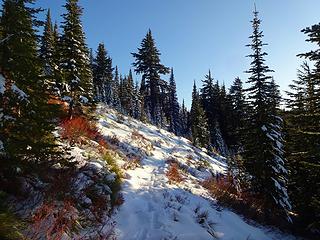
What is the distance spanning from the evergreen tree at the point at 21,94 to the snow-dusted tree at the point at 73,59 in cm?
1087

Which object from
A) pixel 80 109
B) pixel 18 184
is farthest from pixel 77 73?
pixel 18 184

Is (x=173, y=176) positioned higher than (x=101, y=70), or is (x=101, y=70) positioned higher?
(x=101, y=70)

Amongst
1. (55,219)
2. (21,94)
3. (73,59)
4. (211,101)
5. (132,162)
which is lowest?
(55,219)

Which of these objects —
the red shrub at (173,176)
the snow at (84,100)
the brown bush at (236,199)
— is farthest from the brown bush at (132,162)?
the snow at (84,100)

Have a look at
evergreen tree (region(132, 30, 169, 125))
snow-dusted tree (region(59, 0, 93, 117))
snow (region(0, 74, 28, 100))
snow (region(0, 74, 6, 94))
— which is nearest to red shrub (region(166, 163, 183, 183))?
snow-dusted tree (region(59, 0, 93, 117))

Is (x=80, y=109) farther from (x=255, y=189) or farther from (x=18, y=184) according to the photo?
(x=18, y=184)

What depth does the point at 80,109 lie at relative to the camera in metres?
22.2

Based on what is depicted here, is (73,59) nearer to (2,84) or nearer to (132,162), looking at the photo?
(132,162)

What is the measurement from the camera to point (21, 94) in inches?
368

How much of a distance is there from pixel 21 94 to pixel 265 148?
46.0 ft

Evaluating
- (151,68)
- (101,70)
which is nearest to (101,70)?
(101,70)

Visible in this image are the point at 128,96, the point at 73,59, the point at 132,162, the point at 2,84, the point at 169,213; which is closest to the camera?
the point at 2,84

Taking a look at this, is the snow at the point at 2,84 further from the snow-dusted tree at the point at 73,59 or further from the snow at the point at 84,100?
the snow at the point at 84,100

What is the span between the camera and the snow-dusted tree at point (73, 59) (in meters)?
21.7
